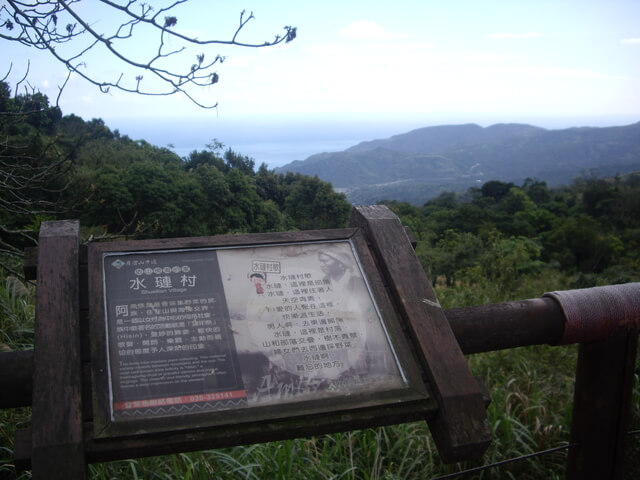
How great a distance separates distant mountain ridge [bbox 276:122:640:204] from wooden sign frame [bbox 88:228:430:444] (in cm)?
3888

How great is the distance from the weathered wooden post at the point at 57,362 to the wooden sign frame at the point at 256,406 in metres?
0.04

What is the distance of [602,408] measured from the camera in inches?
63.0

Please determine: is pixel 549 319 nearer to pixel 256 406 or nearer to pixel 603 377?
pixel 603 377

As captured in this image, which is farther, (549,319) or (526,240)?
(526,240)

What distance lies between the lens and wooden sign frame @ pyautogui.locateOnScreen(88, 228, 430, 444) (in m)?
1.05

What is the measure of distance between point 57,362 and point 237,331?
38cm

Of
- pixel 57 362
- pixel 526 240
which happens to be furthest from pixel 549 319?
pixel 526 240

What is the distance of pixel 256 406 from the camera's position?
3.64 feet

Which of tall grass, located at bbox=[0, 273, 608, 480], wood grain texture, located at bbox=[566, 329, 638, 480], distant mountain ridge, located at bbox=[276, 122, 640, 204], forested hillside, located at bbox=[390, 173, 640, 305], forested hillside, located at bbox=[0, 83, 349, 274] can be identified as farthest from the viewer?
distant mountain ridge, located at bbox=[276, 122, 640, 204]

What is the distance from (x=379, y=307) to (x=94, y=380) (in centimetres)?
68

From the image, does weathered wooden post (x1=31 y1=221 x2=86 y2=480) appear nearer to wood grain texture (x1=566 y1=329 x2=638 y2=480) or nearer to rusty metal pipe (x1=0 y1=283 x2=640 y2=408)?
rusty metal pipe (x1=0 y1=283 x2=640 y2=408)

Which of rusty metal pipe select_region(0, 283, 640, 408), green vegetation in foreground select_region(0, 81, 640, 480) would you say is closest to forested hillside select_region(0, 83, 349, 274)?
green vegetation in foreground select_region(0, 81, 640, 480)

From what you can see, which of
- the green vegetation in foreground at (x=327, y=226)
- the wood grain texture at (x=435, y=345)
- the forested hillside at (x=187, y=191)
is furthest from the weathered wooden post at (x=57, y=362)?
the forested hillside at (x=187, y=191)

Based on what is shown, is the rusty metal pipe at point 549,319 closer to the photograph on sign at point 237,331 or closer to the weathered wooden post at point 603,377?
the weathered wooden post at point 603,377
